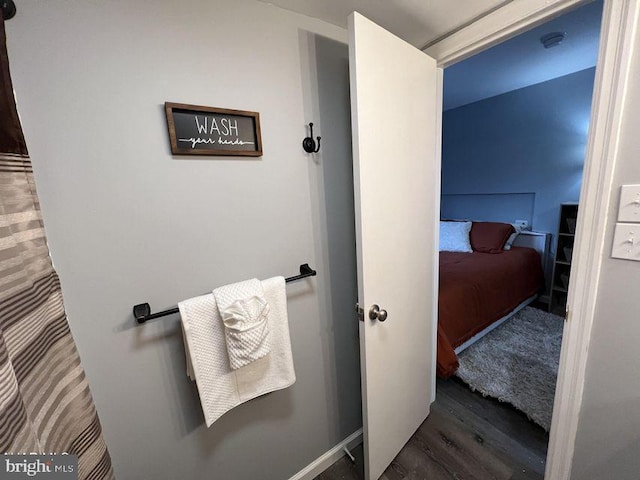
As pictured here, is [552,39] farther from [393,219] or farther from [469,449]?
[469,449]

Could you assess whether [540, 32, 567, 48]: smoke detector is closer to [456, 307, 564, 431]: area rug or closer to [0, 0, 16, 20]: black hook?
[456, 307, 564, 431]: area rug

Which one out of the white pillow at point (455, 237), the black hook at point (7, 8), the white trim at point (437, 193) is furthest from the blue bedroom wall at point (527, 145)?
the black hook at point (7, 8)

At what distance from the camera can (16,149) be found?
23.4 inches

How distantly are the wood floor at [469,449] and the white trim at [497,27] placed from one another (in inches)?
78.3

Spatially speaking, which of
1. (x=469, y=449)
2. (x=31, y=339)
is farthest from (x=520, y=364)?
(x=31, y=339)

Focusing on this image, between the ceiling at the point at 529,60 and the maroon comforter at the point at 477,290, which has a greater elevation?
the ceiling at the point at 529,60

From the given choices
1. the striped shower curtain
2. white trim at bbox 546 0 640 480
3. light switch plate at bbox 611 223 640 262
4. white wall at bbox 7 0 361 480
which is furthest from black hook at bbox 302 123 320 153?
light switch plate at bbox 611 223 640 262

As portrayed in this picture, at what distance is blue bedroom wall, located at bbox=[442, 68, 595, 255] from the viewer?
8.93ft

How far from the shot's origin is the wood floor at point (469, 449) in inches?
51.8

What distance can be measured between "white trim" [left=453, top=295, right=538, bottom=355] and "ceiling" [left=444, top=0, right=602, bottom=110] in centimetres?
224

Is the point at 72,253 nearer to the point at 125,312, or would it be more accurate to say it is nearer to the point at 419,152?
the point at 125,312

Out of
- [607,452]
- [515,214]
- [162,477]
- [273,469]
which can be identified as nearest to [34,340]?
[162,477]

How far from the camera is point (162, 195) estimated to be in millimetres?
822

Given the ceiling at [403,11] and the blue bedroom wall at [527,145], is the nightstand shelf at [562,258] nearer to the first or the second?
the blue bedroom wall at [527,145]
